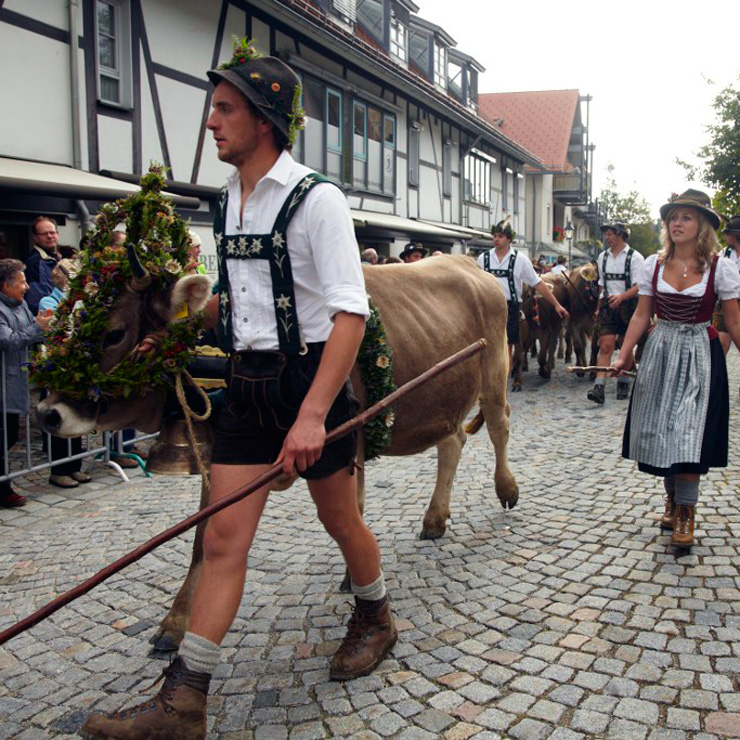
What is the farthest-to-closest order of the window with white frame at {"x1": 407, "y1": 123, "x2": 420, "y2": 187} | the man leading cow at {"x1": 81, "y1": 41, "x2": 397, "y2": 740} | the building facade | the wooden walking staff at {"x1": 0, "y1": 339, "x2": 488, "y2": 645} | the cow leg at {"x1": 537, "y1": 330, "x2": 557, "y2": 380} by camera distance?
the window with white frame at {"x1": 407, "y1": 123, "x2": 420, "y2": 187}, the cow leg at {"x1": 537, "y1": 330, "x2": 557, "y2": 380}, the building facade, the man leading cow at {"x1": 81, "y1": 41, "x2": 397, "y2": 740}, the wooden walking staff at {"x1": 0, "y1": 339, "x2": 488, "y2": 645}

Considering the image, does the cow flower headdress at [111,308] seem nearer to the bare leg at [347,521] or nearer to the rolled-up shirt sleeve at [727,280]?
the bare leg at [347,521]

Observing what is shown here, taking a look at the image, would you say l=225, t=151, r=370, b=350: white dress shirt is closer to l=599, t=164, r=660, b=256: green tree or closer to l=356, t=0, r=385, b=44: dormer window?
l=356, t=0, r=385, b=44: dormer window

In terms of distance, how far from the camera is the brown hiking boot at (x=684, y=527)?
13.5 feet

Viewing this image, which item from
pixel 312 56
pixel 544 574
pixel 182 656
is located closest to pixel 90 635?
pixel 182 656

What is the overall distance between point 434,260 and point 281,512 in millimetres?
1822

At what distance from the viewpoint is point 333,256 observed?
2352 millimetres

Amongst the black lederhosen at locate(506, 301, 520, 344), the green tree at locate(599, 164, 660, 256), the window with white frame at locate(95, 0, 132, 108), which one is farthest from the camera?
the green tree at locate(599, 164, 660, 256)

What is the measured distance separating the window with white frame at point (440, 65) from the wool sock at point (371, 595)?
23.8 m

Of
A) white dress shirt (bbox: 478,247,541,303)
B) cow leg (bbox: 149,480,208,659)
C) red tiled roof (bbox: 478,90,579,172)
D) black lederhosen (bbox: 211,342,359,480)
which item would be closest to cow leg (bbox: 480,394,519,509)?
cow leg (bbox: 149,480,208,659)

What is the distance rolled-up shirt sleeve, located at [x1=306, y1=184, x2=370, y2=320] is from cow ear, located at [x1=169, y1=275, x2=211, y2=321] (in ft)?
1.87

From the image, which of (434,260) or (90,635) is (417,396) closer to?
(434,260)

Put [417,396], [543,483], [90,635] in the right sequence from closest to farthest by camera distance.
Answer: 1. [90,635]
2. [417,396]
3. [543,483]

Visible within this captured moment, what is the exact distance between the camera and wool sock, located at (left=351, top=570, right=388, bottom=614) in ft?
9.59

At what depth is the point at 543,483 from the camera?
569cm
